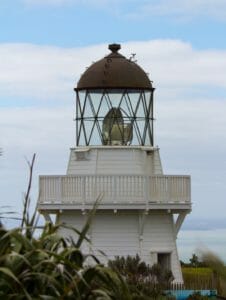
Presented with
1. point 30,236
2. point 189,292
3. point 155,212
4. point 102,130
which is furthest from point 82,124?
point 30,236

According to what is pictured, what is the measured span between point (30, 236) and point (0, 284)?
3.00ft

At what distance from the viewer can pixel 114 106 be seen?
32.1m

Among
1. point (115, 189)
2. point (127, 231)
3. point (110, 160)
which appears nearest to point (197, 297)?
point (127, 231)

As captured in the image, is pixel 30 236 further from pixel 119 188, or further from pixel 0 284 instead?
pixel 119 188

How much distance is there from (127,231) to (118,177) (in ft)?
4.70

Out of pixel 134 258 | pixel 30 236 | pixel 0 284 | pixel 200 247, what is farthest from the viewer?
pixel 200 247

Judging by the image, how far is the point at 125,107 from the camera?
32.1 meters

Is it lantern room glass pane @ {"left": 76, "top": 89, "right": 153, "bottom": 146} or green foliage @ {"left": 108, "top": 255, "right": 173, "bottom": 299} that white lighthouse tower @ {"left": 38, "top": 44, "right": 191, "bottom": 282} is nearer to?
lantern room glass pane @ {"left": 76, "top": 89, "right": 153, "bottom": 146}

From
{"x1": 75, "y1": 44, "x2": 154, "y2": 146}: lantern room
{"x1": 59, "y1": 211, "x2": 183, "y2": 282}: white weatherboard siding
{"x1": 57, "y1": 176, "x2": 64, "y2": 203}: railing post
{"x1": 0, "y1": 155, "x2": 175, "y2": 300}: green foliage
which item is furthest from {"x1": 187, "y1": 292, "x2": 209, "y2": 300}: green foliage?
{"x1": 0, "y1": 155, "x2": 175, "y2": 300}: green foliage

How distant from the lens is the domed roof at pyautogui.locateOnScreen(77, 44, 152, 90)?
32219 mm

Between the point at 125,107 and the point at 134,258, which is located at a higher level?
the point at 125,107

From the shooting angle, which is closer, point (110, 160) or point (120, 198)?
point (120, 198)

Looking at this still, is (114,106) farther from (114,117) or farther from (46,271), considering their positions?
(46,271)

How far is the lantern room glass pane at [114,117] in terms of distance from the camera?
32.1 metres
